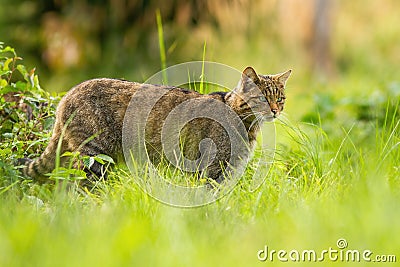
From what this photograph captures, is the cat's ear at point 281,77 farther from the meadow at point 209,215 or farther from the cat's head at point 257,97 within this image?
the meadow at point 209,215

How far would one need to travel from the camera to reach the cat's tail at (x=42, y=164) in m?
3.54

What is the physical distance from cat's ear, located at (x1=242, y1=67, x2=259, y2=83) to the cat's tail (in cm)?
99

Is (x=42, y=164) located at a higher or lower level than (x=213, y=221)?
higher

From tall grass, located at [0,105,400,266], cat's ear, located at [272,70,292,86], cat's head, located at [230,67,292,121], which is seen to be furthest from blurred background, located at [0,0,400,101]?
tall grass, located at [0,105,400,266]

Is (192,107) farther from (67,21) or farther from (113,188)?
(67,21)

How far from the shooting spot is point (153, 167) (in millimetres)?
3373

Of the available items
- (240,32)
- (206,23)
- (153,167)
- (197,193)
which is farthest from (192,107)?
(240,32)

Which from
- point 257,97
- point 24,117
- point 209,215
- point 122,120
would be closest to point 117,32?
point 24,117

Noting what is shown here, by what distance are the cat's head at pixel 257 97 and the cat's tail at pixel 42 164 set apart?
0.93 m

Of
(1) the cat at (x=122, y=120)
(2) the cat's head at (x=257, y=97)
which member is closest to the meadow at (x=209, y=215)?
(1) the cat at (x=122, y=120)

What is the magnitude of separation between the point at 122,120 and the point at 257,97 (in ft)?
2.29

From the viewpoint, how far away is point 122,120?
3.57 m

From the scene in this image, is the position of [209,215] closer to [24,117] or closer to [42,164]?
[42,164]

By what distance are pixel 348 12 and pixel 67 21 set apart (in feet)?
21.8
